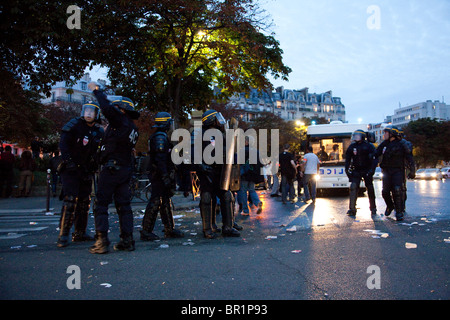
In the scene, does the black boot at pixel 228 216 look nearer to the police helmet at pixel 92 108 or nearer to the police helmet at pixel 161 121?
the police helmet at pixel 161 121

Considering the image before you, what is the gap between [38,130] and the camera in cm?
2450

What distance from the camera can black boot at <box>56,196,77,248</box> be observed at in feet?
16.8

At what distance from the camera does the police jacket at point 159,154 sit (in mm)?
5586

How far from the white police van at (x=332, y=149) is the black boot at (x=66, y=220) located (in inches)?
426

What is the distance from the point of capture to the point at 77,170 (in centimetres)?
532

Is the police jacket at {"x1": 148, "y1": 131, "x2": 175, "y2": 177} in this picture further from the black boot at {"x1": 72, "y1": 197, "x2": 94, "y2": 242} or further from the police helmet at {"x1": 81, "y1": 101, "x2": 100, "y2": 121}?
the black boot at {"x1": 72, "y1": 197, "x2": 94, "y2": 242}

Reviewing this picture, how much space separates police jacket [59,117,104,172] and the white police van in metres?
10.5

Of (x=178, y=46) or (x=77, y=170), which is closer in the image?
(x=77, y=170)

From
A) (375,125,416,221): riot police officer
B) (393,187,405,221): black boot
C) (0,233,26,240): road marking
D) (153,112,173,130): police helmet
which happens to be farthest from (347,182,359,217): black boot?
(0,233,26,240): road marking

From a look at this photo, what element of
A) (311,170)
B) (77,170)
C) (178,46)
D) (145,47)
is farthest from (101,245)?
(145,47)

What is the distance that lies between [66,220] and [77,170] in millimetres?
743

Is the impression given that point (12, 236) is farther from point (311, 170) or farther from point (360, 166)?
point (311, 170)
